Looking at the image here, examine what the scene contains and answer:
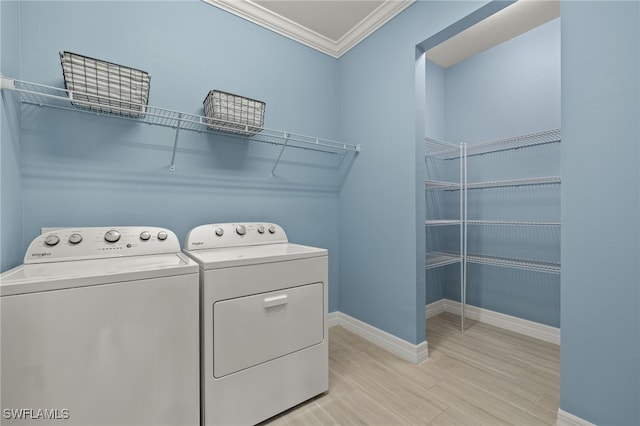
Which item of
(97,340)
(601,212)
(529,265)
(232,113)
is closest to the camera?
(97,340)

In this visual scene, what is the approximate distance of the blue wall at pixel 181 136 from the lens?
1324 mm

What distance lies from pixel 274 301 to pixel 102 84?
130 cm

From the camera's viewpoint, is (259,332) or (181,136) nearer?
(259,332)

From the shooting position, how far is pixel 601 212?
3.52ft

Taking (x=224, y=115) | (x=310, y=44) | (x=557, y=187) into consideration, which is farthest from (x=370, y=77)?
(x=557, y=187)

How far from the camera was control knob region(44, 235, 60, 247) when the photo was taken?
1152 millimetres

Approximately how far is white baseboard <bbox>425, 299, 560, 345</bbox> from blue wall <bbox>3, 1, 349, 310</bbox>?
1176 mm

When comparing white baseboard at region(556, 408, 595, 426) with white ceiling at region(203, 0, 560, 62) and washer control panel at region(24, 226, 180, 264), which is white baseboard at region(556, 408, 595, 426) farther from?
white ceiling at region(203, 0, 560, 62)

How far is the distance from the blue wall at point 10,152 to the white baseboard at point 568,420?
2.44 meters

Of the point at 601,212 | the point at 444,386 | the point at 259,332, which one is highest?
the point at 601,212

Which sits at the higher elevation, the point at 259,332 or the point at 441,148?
the point at 441,148

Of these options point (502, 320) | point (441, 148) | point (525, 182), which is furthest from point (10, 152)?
point (502, 320)

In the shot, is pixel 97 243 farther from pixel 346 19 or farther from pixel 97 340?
pixel 346 19

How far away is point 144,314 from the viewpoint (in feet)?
3.18
